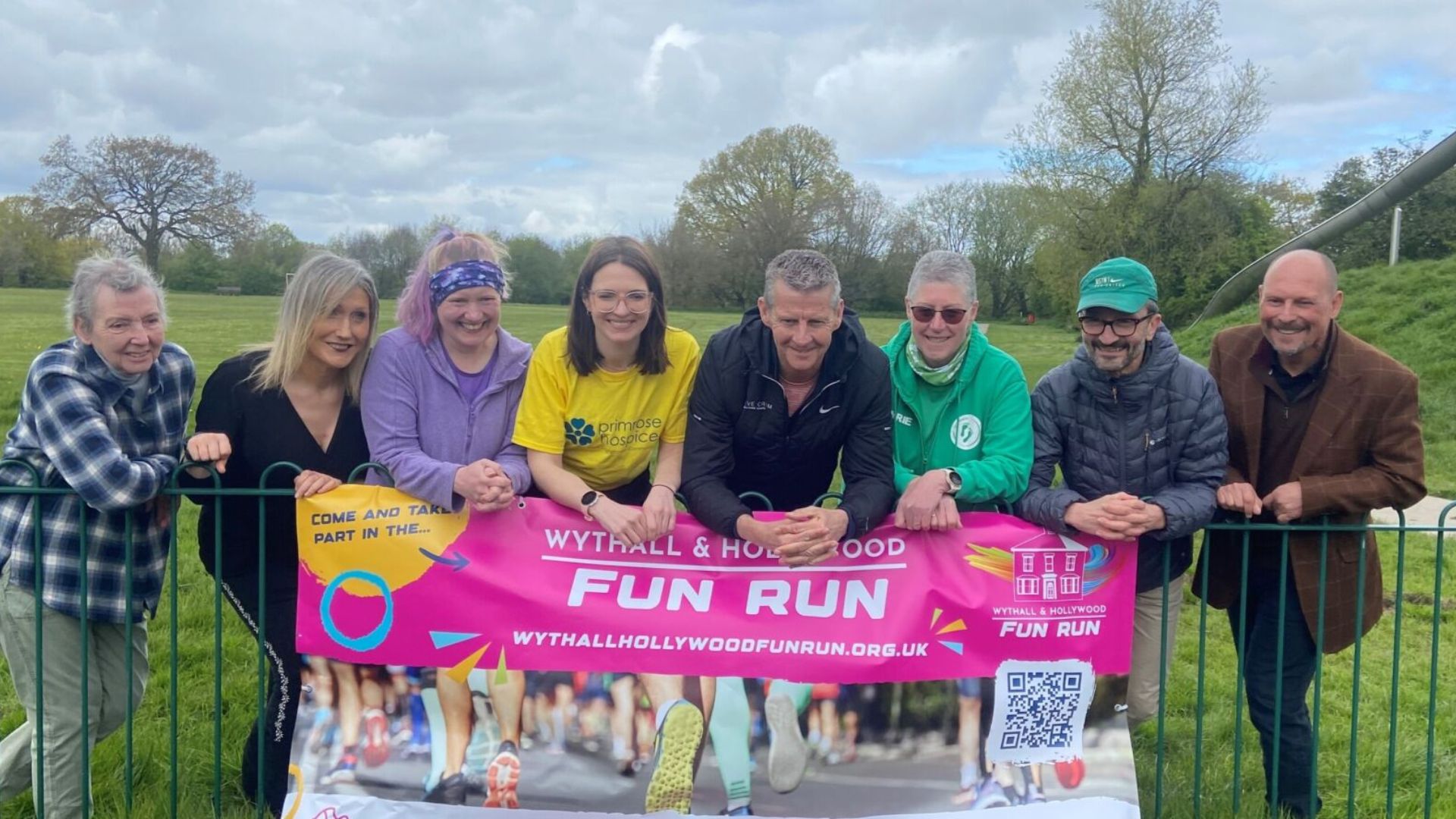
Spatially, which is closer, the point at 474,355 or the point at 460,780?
the point at 460,780

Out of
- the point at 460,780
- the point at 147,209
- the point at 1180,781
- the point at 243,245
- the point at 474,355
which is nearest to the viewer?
the point at 460,780

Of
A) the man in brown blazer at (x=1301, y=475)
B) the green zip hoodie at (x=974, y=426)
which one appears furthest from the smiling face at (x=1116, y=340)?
the man in brown blazer at (x=1301, y=475)

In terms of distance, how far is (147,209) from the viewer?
3328cm

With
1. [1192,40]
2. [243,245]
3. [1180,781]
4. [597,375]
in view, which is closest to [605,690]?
[597,375]

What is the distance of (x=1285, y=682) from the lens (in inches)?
167

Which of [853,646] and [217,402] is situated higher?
[217,402]

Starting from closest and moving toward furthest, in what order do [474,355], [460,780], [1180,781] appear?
[460,780], [474,355], [1180,781]

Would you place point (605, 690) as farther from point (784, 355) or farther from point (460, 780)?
point (784, 355)

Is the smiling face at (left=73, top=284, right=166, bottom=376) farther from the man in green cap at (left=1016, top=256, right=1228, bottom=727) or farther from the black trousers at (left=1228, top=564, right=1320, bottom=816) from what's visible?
the black trousers at (left=1228, top=564, right=1320, bottom=816)

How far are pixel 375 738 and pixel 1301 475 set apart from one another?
140 inches

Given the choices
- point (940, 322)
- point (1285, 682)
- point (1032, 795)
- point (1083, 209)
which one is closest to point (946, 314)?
point (940, 322)

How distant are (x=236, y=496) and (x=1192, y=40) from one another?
37.5 m

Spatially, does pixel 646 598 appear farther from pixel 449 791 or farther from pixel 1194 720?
pixel 1194 720

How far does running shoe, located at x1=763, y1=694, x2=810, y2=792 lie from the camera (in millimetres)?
3709
